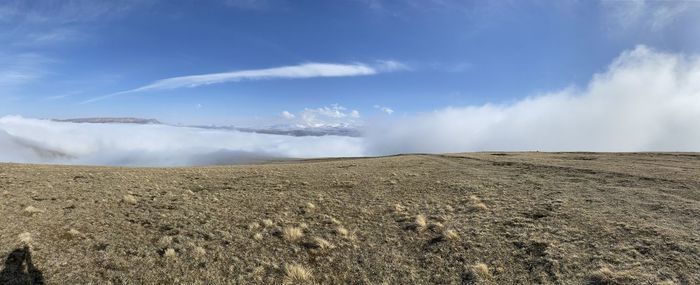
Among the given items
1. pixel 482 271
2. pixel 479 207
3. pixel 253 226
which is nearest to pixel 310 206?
pixel 253 226

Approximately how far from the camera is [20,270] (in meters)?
11.5

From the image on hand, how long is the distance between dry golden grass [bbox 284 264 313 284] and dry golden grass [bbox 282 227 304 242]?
2829 millimetres

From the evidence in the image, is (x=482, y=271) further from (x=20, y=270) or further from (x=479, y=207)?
(x=20, y=270)

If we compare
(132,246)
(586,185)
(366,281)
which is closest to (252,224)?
(132,246)

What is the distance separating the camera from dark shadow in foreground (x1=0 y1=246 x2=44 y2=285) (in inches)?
431

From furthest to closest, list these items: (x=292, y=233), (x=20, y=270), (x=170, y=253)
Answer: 1. (x=292, y=233)
2. (x=170, y=253)
3. (x=20, y=270)

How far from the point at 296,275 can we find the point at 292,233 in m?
3.92

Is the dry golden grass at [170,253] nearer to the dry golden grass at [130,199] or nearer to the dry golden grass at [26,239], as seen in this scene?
the dry golden grass at [26,239]

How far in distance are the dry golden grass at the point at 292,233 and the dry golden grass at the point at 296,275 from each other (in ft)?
9.28

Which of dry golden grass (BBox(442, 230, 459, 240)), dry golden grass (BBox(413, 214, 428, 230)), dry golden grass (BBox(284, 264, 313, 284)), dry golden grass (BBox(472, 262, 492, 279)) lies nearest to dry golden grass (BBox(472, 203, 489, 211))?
dry golden grass (BBox(413, 214, 428, 230))

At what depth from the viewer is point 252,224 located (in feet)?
58.0

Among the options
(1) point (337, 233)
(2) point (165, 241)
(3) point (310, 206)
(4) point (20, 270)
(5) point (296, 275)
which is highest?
(3) point (310, 206)

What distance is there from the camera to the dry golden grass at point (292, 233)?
16.0m

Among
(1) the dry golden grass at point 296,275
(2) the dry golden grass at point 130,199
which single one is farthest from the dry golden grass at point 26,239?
(1) the dry golden grass at point 296,275
